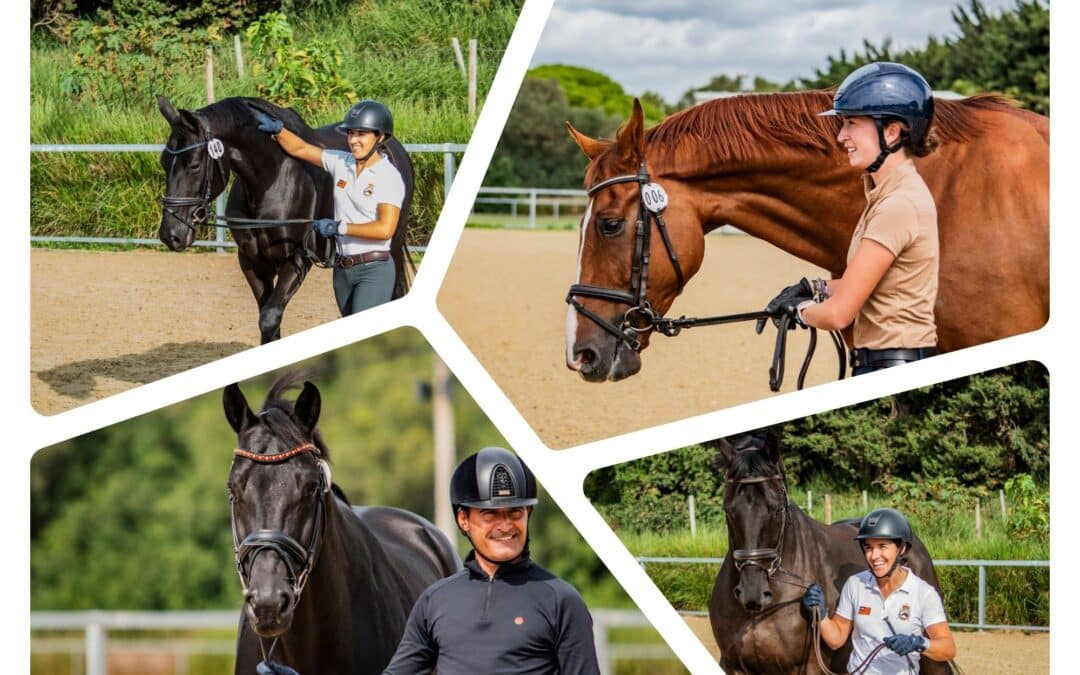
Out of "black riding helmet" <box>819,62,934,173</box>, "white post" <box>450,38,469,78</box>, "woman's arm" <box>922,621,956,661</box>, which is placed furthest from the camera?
"white post" <box>450,38,469,78</box>

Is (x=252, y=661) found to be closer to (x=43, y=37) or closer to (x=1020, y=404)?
(x=1020, y=404)

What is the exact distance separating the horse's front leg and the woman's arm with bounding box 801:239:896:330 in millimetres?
2061

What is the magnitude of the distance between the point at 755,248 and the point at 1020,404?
900 cm

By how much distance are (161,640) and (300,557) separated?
2094 mm

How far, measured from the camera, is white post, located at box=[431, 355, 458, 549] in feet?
23.0

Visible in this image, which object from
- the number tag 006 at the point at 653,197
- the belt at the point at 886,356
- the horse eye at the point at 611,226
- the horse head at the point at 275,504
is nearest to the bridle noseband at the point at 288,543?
the horse head at the point at 275,504

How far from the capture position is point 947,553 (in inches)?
186

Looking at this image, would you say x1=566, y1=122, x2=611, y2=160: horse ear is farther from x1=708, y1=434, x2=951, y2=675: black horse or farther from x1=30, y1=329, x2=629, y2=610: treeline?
x1=30, y1=329, x2=629, y2=610: treeline

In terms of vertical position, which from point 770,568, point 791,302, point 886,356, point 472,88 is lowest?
point 770,568

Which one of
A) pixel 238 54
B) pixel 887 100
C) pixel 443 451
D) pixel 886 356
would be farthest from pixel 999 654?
pixel 238 54

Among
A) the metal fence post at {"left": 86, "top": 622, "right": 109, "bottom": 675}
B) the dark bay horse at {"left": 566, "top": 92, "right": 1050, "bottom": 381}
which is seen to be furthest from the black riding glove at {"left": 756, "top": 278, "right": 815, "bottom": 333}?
the metal fence post at {"left": 86, "top": 622, "right": 109, "bottom": 675}

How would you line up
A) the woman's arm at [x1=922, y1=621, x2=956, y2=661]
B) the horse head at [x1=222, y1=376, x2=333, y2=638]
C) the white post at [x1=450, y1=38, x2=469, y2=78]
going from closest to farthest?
the horse head at [x1=222, y1=376, x2=333, y2=638] < the woman's arm at [x1=922, y1=621, x2=956, y2=661] < the white post at [x1=450, y1=38, x2=469, y2=78]

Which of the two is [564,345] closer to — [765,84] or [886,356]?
[886,356]

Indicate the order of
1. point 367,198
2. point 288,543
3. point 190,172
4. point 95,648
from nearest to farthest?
1. point 288,543
2. point 367,198
3. point 95,648
4. point 190,172
